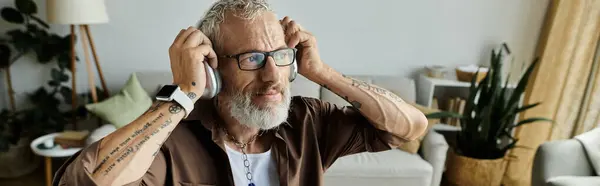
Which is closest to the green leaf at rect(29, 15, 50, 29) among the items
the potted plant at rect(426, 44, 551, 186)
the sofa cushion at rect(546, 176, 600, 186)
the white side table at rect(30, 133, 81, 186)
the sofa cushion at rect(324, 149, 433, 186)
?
the white side table at rect(30, 133, 81, 186)

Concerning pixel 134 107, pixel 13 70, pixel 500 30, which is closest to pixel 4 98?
pixel 13 70

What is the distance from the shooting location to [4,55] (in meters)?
2.67

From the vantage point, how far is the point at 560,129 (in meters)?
2.85

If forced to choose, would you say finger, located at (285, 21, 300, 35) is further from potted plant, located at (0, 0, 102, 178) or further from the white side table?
potted plant, located at (0, 0, 102, 178)

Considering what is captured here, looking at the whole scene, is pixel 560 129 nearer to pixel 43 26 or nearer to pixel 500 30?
pixel 500 30

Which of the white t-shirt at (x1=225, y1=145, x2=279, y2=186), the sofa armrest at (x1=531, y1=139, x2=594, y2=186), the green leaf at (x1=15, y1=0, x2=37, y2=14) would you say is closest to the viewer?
the white t-shirt at (x1=225, y1=145, x2=279, y2=186)

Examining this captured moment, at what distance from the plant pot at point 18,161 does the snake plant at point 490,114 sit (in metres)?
2.73

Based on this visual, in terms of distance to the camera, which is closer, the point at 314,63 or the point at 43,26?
the point at 314,63

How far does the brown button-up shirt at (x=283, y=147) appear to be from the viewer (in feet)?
3.24

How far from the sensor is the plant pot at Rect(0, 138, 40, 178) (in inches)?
110

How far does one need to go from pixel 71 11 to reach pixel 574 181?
2.78m

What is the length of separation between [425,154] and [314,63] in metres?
1.61

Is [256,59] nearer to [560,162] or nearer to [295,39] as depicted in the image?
[295,39]

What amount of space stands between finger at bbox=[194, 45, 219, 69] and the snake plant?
5.83ft
